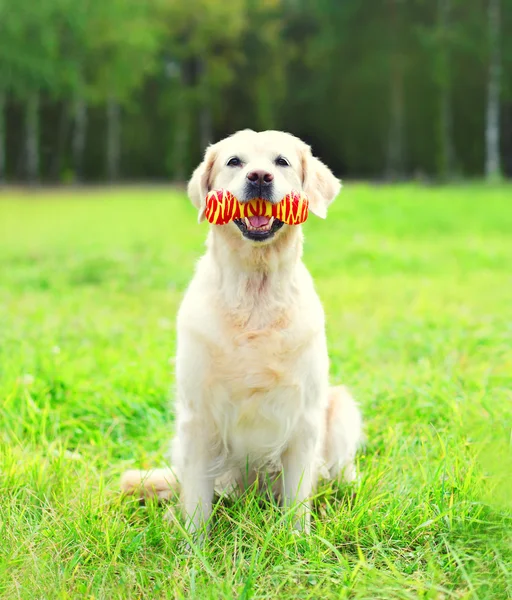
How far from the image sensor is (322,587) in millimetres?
2072

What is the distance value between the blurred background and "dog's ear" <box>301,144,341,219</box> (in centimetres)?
2254

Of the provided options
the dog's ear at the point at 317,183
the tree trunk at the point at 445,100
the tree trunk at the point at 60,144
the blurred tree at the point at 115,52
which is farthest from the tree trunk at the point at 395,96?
the dog's ear at the point at 317,183

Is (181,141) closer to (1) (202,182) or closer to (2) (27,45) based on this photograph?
(2) (27,45)

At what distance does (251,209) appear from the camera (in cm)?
261

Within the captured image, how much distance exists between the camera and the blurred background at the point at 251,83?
2566 cm

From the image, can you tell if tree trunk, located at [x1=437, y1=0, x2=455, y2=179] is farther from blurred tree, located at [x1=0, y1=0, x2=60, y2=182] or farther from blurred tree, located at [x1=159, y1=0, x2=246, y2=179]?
blurred tree, located at [x1=0, y1=0, x2=60, y2=182]

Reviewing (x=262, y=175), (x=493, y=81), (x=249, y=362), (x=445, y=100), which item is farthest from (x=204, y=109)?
(x=249, y=362)

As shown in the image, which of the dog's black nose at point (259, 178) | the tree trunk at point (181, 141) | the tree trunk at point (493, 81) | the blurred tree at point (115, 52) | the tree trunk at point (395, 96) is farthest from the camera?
the tree trunk at point (181, 141)

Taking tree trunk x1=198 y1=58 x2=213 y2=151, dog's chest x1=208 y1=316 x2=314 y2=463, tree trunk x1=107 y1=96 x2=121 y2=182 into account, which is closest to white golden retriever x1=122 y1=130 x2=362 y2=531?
dog's chest x1=208 y1=316 x2=314 y2=463

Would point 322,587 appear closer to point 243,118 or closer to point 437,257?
point 437,257

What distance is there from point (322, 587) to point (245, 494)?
59 cm

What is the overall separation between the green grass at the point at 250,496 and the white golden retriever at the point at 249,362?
5.6 inches

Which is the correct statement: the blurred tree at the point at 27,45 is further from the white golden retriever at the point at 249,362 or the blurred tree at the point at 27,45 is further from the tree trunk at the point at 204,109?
the white golden retriever at the point at 249,362

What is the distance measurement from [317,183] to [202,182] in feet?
1.59
